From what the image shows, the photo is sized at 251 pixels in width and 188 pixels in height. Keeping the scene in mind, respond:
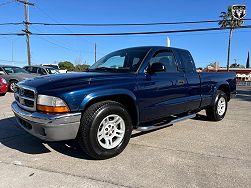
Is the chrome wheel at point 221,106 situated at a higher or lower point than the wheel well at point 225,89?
lower

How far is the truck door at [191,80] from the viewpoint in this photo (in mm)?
5723

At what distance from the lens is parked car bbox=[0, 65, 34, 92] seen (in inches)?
549

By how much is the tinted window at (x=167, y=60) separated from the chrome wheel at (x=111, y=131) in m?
1.49

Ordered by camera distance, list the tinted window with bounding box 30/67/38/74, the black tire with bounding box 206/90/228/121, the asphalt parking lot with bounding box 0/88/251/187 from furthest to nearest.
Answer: the tinted window with bounding box 30/67/38/74 < the black tire with bounding box 206/90/228/121 < the asphalt parking lot with bounding box 0/88/251/187

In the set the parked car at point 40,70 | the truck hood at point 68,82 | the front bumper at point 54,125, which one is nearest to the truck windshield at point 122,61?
the truck hood at point 68,82

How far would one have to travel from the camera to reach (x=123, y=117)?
14.3 ft

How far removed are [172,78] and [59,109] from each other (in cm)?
242

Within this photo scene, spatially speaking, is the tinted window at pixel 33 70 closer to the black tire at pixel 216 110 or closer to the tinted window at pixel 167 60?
the black tire at pixel 216 110

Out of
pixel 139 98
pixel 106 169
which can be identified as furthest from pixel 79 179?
pixel 139 98

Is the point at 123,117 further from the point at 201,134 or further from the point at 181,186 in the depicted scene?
the point at 201,134

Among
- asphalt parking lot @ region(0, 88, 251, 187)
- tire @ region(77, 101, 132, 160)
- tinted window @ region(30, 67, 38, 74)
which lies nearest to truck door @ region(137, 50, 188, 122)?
tire @ region(77, 101, 132, 160)

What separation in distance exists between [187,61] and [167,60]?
2.42 feet

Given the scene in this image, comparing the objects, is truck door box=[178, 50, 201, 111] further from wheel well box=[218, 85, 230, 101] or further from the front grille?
the front grille

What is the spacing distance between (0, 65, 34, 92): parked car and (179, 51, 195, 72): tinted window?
397 inches
